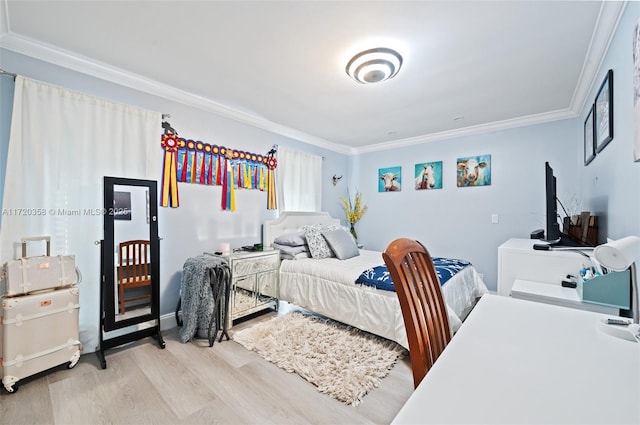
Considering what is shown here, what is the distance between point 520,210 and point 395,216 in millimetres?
1744

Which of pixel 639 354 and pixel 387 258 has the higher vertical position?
pixel 387 258

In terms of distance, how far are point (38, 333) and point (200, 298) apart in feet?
3.44

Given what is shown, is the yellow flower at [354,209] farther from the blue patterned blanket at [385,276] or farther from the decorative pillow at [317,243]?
the blue patterned blanket at [385,276]

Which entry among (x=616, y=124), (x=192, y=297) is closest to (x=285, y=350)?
(x=192, y=297)

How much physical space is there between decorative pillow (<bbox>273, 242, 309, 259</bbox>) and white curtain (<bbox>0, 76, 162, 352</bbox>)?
1727mm

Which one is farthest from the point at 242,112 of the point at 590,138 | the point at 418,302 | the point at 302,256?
the point at 590,138

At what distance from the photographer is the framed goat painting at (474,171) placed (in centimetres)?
379

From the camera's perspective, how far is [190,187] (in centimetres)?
294

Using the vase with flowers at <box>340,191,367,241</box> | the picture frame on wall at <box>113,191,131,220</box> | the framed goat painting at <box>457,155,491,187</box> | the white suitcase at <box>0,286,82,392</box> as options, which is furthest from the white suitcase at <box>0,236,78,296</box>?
the framed goat painting at <box>457,155,491,187</box>

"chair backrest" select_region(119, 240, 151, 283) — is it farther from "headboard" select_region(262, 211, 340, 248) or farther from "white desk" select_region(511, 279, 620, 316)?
"white desk" select_region(511, 279, 620, 316)

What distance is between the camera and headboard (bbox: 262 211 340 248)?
359 centimetres

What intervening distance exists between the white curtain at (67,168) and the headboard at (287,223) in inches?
63.9

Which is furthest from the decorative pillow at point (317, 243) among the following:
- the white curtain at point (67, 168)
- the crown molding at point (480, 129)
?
the crown molding at point (480, 129)

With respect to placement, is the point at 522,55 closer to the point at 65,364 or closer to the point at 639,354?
the point at 639,354
